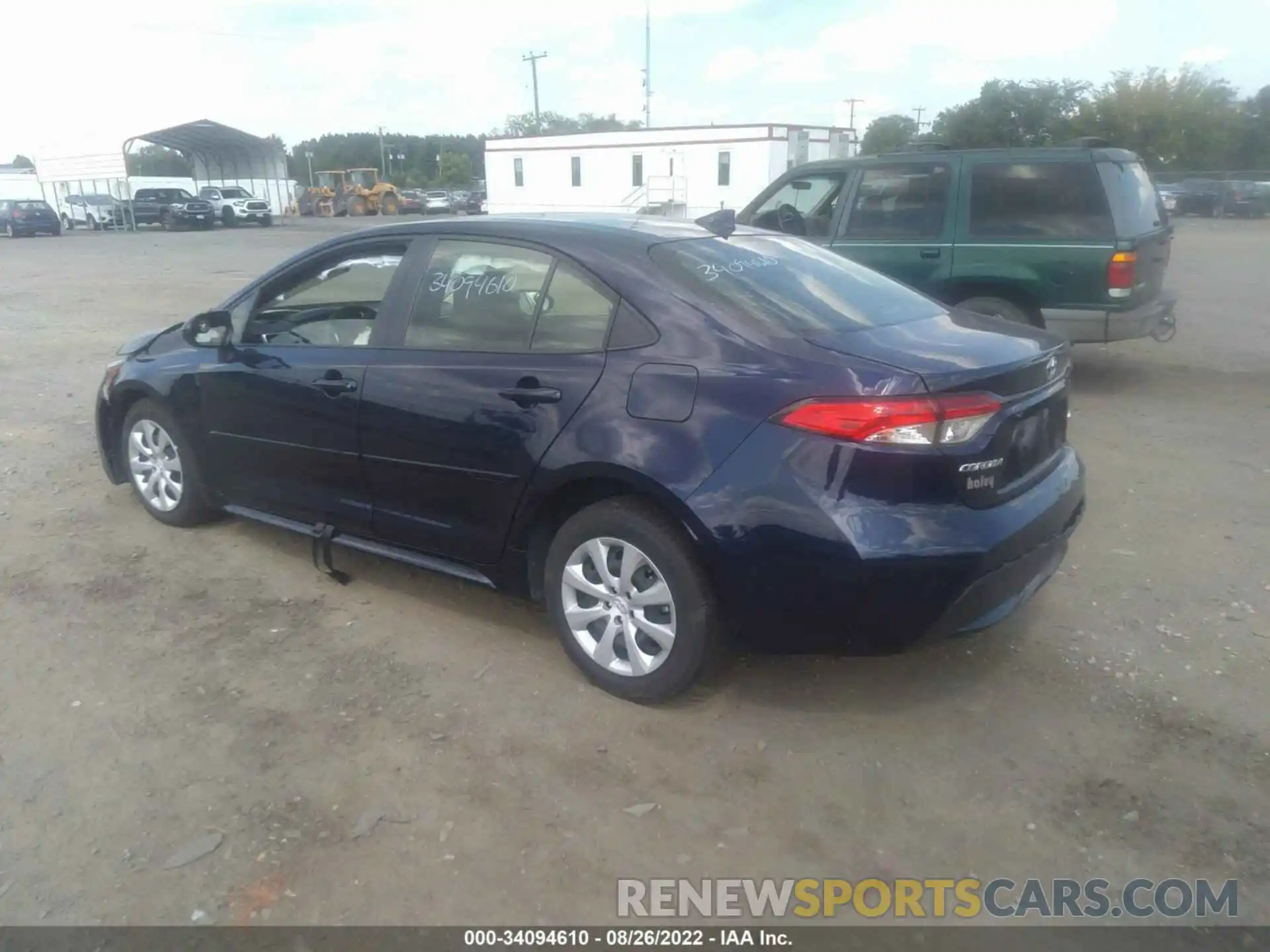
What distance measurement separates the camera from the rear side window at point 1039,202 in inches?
303

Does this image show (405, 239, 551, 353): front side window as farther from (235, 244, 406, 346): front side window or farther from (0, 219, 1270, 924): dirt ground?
(0, 219, 1270, 924): dirt ground

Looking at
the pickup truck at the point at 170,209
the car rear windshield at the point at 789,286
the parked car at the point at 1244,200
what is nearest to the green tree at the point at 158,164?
the pickup truck at the point at 170,209

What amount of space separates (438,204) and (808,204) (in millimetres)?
50898

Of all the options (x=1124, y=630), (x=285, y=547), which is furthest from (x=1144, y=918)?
(x=285, y=547)

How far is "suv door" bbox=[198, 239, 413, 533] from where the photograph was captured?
4258 mm

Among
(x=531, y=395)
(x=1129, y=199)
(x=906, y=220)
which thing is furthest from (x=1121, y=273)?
(x=531, y=395)

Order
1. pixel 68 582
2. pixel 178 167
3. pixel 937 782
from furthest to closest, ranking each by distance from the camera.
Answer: pixel 178 167
pixel 68 582
pixel 937 782

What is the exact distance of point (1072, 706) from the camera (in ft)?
11.8

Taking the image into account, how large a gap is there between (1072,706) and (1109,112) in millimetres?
53986

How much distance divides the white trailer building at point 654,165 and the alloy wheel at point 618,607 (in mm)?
26035

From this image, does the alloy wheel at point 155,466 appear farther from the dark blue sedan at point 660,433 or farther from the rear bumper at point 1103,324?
the rear bumper at point 1103,324

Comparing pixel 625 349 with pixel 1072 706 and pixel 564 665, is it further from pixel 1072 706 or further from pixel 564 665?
pixel 1072 706

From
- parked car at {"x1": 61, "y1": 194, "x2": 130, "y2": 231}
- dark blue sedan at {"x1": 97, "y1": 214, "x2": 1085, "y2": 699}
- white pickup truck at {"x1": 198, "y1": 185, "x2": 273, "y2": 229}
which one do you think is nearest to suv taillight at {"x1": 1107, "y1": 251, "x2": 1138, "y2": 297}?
dark blue sedan at {"x1": 97, "y1": 214, "x2": 1085, "y2": 699}

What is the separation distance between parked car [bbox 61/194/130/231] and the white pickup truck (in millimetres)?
3247
